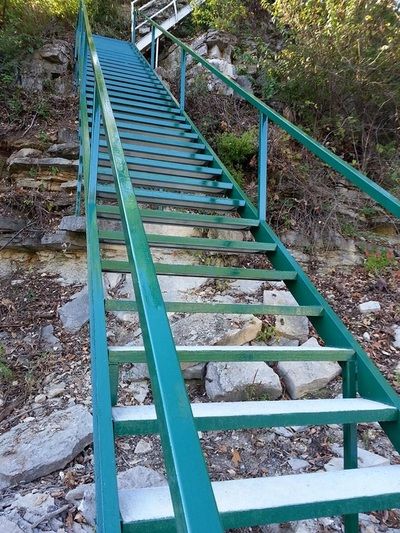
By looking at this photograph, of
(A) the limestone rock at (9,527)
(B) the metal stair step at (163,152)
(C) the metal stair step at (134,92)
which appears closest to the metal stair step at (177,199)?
(B) the metal stair step at (163,152)

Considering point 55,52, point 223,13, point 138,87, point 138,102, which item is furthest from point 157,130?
point 223,13

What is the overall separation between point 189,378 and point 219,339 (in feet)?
1.27

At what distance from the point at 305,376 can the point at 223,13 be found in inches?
286

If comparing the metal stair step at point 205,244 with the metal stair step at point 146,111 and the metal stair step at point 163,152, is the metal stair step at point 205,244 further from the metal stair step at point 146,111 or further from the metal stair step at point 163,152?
the metal stair step at point 146,111

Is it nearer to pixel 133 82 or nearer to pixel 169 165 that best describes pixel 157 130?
pixel 169 165

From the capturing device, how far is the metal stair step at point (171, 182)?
2873 mm

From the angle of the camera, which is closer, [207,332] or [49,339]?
[207,332]

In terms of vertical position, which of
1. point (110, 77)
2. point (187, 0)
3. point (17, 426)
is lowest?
point (17, 426)

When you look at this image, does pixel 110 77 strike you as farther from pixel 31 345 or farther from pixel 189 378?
pixel 189 378

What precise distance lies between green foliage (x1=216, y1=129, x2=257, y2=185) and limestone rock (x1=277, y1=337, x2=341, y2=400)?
2502 millimetres

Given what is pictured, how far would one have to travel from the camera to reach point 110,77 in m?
5.04

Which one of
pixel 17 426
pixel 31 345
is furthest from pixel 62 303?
pixel 17 426

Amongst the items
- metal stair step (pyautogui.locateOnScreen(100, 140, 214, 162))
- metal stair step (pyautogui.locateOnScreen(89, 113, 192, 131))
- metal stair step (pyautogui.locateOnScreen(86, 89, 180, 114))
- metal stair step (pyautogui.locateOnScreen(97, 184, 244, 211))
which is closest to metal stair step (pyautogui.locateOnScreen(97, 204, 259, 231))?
metal stair step (pyautogui.locateOnScreen(97, 184, 244, 211))

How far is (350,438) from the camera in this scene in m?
1.62
